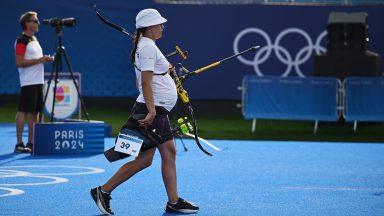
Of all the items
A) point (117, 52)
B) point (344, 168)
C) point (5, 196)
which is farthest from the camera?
point (117, 52)

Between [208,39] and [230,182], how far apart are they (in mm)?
9285

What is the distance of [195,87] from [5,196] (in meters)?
10.4

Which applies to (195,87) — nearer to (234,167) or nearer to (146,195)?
(234,167)

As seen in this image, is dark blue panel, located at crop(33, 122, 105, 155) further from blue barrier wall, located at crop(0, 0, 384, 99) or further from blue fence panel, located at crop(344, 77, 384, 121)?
blue barrier wall, located at crop(0, 0, 384, 99)

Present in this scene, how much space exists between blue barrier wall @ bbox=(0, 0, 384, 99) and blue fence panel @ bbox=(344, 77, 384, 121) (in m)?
2.38

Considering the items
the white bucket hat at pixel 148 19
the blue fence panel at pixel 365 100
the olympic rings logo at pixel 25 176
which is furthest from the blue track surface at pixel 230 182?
the blue fence panel at pixel 365 100

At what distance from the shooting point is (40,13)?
20.8 m

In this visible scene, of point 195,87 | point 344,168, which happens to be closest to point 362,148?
point 344,168

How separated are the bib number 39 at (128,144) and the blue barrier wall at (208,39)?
11201mm

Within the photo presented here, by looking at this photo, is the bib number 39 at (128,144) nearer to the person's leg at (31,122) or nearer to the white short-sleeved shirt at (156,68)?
the white short-sleeved shirt at (156,68)

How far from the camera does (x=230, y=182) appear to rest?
36.5ft

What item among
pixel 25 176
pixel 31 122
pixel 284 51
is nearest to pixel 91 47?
pixel 284 51

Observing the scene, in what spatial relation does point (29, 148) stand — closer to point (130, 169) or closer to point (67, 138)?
point (67, 138)

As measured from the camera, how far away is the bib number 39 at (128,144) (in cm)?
864
